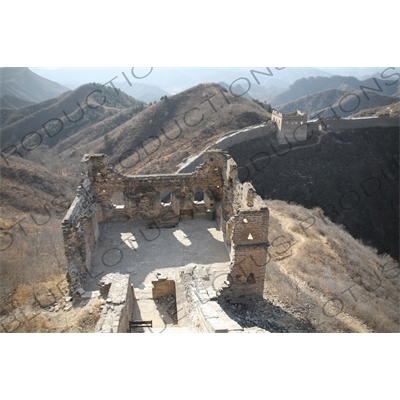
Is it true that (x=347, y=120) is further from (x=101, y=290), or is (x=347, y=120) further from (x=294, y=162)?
(x=101, y=290)

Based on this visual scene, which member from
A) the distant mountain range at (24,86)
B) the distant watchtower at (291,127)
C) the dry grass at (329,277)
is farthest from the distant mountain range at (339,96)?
the distant mountain range at (24,86)

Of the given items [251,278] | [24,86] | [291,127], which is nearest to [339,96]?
[291,127]

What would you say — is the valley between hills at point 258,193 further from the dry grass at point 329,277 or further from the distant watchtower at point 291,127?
the distant watchtower at point 291,127

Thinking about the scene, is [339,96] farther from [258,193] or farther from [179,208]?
[179,208]

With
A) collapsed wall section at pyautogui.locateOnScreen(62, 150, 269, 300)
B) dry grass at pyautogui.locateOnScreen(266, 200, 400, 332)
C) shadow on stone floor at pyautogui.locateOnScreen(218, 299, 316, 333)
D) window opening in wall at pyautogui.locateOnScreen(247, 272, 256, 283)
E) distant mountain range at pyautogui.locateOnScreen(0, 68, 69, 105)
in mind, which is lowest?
dry grass at pyautogui.locateOnScreen(266, 200, 400, 332)

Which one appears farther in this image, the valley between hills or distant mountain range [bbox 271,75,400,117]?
distant mountain range [bbox 271,75,400,117]

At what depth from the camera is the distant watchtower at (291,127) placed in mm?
38250

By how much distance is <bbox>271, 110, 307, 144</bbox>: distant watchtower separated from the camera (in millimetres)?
38250

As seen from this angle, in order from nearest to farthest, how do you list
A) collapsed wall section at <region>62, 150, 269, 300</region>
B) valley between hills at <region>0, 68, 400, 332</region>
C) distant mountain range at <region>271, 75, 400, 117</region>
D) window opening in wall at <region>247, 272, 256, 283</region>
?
1. collapsed wall section at <region>62, 150, 269, 300</region>
2. window opening in wall at <region>247, 272, 256, 283</region>
3. valley between hills at <region>0, 68, 400, 332</region>
4. distant mountain range at <region>271, 75, 400, 117</region>

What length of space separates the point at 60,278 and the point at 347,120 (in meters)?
39.1

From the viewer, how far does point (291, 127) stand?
38.4 m

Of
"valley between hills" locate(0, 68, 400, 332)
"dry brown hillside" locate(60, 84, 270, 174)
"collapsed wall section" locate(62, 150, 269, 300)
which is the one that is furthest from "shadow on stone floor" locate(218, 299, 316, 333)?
"dry brown hillside" locate(60, 84, 270, 174)

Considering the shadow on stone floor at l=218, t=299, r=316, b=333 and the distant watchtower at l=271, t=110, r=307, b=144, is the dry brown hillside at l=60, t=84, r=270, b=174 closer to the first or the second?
the distant watchtower at l=271, t=110, r=307, b=144

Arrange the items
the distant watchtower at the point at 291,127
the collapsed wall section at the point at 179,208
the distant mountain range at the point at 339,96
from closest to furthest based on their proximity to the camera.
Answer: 1. the collapsed wall section at the point at 179,208
2. the distant watchtower at the point at 291,127
3. the distant mountain range at the point at 339,96
